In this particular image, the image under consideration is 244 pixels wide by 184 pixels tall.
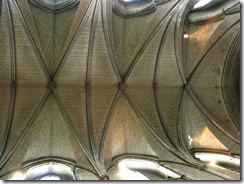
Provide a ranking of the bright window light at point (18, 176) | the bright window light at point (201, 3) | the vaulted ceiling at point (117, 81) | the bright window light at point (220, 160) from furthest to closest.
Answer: the bright window light at point (201, 3) → the vaulted ceiling at point (117, 81) → the bright window light at point (220, 160) → the bright window light at point (18, 176)

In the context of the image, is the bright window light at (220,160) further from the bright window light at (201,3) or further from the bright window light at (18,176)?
the bright window light at (18,176)

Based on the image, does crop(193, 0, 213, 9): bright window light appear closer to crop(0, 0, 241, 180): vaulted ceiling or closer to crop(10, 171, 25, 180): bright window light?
crop(0, 0, 241, 180): vaulted ceiling

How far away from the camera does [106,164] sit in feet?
53.2

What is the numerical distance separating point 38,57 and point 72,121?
13.0 feet

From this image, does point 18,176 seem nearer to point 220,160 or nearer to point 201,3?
point 220,160

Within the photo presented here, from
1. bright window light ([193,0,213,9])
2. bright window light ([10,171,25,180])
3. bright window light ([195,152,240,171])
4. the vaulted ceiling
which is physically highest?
bright window light ([193,0,213,9])

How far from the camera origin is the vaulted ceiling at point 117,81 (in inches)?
647

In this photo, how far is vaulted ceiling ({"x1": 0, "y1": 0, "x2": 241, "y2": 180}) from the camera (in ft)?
53.9

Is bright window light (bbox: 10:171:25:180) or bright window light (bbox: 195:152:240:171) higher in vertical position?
bright window light (bbox: 195:152:240:171)

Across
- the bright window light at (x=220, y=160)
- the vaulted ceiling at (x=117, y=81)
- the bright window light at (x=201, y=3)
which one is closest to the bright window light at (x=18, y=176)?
the vaulted ceiling at (x=117, y=81)

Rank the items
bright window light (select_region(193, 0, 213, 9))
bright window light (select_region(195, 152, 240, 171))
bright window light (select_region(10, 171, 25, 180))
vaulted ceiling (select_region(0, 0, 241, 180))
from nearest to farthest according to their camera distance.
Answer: bright window light (select_region(10, 171, 25, 180))
bright window light (select_region(195, 152, 240, 171))
vaulted ceiling (select_region(0, 0, 241, 180))
bright window light (select_region(193, 0, 213, 9))

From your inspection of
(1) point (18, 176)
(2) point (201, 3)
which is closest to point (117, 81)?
(2) point (201, 3)

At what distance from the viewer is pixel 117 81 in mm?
18078

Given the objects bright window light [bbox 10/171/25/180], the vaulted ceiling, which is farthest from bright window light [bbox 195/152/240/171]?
bright window light [bbox 10/171/25/180]
